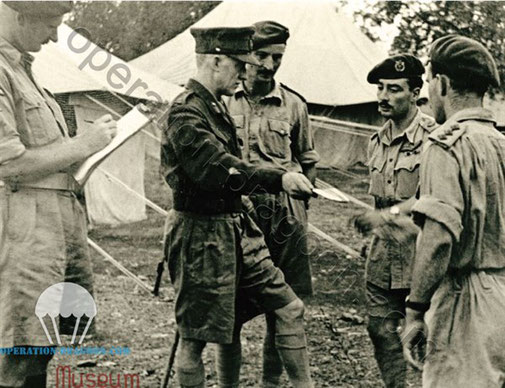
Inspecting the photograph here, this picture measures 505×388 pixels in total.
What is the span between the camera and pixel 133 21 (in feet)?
50.0

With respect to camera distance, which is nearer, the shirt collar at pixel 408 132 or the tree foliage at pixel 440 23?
the shirt collar at pixel 408 132

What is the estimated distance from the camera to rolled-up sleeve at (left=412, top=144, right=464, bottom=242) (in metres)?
2.75

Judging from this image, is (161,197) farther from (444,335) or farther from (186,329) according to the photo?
(444,335)

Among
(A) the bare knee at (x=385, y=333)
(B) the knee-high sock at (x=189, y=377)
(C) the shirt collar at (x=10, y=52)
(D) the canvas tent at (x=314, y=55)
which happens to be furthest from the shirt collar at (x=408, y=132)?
(D) the canvas tent at (x=314, y=55)

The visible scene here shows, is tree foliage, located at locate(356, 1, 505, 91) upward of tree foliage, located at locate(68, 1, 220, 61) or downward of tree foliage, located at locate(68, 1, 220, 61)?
downward

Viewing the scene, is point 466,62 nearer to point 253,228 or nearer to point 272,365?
point 253,228

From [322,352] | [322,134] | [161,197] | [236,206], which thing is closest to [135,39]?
[161,197]

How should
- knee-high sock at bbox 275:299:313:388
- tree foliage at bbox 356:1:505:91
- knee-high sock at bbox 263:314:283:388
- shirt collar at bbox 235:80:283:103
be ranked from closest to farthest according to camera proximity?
knee-high sock at bbox 275:299:313:388
knee-high sock at bbox 263:314:283:388
shirt collar at bbox 235:80:283:103
tree foliage at bbox 356:1:505:91

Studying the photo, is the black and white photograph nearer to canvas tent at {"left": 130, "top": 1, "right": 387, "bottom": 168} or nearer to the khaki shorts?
the khaki shorts

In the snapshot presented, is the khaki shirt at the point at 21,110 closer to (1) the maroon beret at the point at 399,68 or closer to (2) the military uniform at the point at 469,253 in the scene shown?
(2) the military uniform at the point at 469,253

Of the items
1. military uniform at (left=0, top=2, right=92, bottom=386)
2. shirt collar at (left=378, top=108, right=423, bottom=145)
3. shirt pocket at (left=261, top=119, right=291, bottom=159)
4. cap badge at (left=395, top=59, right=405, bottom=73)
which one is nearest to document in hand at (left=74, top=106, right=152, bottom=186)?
military uniform at (left=0, top=2, right=92, bottom=386)

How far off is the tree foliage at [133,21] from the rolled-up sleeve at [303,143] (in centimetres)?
733

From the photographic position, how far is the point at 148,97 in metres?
8.45

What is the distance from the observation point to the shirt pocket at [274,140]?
488cm
